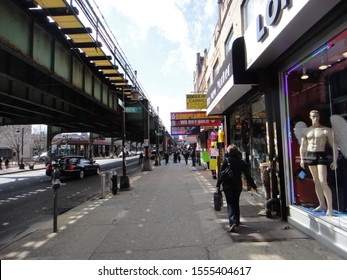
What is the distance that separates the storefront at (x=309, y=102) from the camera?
15.0 feet

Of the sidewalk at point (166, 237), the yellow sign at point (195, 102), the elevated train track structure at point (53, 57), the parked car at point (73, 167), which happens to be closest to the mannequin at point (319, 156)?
the sidewalk at point (166, 237)

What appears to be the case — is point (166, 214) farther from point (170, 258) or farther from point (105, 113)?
point (105, 113)

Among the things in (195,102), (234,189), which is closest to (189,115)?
(195,102)

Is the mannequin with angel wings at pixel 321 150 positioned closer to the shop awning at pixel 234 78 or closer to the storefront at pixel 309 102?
the storefront at pixel 309 102

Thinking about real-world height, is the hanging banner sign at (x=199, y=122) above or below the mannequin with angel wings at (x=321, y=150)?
above

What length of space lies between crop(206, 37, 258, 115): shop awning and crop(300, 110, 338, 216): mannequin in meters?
2.01

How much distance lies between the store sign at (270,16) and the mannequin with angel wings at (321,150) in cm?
189

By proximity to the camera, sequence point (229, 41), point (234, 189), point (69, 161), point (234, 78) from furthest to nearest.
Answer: point (69, 161) < point (229, 41) < point (234, 78) < point (234, 189)

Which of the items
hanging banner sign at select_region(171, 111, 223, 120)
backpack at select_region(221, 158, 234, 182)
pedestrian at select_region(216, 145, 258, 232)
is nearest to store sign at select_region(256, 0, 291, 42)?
pedestrian at select_region(216, 145, 258, 232)

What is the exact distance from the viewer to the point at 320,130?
5621 millimetres

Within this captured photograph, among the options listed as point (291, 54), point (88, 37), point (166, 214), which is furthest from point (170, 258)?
point (88, 37)

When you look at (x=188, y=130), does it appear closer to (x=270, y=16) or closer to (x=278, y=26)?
(x=270, y=16)

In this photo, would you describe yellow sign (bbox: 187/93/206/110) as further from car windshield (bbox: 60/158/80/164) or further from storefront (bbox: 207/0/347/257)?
storefront (bbox: 207/0/347/257)

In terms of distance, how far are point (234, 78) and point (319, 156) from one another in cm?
277
